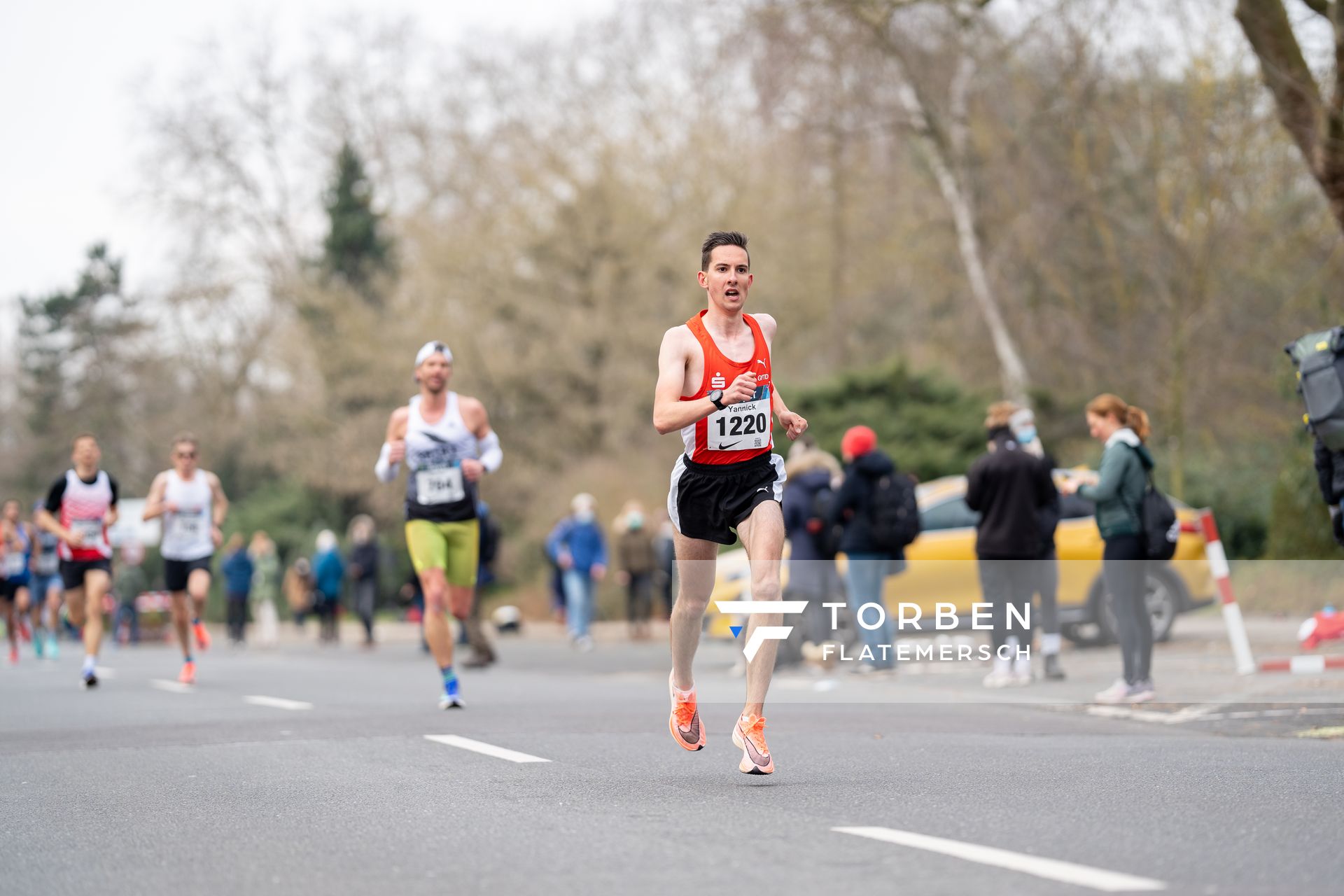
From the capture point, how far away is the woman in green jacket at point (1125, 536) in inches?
486

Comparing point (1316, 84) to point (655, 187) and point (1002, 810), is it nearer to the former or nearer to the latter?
point (1002, 810)

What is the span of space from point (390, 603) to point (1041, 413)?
68.1 ft

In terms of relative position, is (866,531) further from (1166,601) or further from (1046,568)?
(1166,601)

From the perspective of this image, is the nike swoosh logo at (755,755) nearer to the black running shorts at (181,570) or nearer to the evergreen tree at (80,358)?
the black running shorts at (181,570)

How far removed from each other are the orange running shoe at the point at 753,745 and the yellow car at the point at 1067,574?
9629 millimetres

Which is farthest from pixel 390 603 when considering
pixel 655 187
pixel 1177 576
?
pixel 1177 576

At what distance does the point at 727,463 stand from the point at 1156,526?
561 centimetres

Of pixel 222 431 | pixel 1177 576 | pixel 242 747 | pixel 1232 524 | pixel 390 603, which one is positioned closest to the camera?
pixel 242 747

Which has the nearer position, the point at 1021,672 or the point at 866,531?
the point at 1021,672

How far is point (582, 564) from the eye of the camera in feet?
79.6

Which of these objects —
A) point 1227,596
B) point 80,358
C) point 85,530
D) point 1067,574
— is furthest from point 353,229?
point 1227,596

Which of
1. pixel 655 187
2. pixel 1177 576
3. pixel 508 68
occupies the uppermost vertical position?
pixel 508 68

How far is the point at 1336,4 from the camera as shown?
47.1 feet

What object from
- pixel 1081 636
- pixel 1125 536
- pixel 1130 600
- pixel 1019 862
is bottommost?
pixel 1019 862
